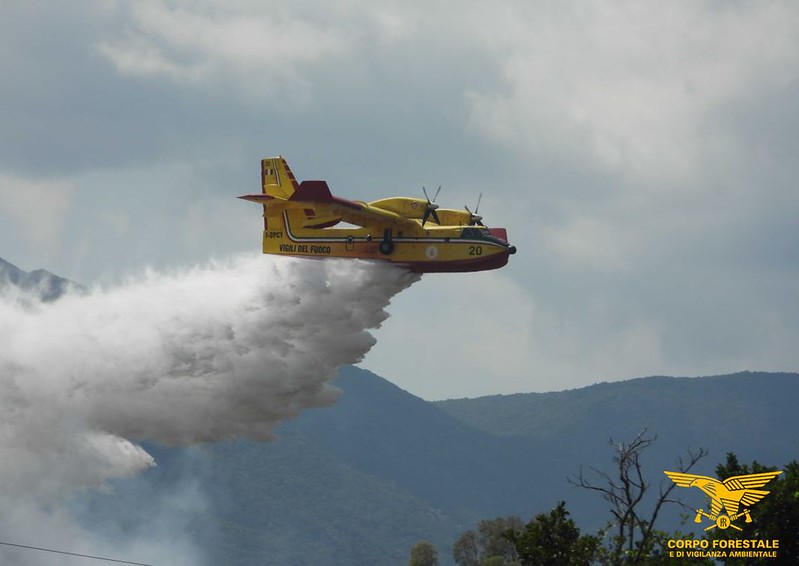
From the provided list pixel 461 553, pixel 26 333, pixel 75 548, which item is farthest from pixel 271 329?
pixel 75 548

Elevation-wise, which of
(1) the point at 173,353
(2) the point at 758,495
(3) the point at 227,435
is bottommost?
(2) the point at 758,495

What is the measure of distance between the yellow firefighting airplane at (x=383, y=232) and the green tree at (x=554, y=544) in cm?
1413

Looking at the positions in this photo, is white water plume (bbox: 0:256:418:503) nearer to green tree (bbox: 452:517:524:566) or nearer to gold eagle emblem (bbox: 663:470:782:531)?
gold eagle emblem (bbox: 663:470:782:531)

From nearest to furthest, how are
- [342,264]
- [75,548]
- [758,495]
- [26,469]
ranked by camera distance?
[758,495], [26,469], [342,264], [75,548]

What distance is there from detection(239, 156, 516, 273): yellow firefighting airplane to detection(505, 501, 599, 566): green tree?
46.4 feet

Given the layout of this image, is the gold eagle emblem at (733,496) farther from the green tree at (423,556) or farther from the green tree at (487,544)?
the green tree at (423,556)

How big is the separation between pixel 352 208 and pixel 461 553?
277 feet

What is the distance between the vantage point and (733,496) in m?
29.7

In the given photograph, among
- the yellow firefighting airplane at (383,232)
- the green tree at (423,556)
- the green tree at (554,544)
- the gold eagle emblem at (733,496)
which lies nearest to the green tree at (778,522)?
the gold eagle emblem at (733,496)

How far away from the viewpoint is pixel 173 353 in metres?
42.4

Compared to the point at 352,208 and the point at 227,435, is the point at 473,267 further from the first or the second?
the point at 227,435

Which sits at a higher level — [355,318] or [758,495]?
[355,318]

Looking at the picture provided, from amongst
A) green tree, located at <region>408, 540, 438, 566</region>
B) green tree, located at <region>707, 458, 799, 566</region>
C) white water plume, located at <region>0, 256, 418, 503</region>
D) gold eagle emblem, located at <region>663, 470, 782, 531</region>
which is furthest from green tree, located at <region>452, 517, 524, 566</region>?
green tree, located at <region>707, 458, 799, 566</region>

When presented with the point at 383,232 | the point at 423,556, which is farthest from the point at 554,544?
the point at 423,556
